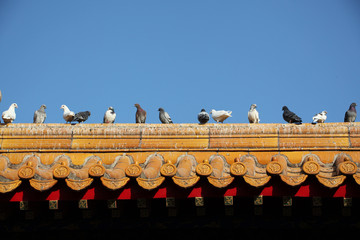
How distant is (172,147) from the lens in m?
7.88

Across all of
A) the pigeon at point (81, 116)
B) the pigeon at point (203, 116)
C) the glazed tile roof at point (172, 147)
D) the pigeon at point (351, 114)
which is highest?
the pigeon at point (351, 114)

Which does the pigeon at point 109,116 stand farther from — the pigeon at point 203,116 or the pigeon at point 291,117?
the pigeon at point 291,117

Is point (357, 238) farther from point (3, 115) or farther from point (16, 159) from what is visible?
point (3, 115)

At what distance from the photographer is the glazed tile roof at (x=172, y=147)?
284 inches

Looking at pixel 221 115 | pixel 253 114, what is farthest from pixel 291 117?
pixel 221 115

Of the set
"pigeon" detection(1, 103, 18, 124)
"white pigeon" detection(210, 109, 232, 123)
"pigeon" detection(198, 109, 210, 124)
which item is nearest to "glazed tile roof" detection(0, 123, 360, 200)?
"pigeon" detection(198, 109, 210, 124)

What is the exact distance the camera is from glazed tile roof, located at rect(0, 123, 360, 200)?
7215 mm

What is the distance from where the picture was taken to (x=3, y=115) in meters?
9.62

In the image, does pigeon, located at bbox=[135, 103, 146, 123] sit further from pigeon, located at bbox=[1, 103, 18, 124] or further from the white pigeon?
pigeon, located at bbox=[1, 103, 18, 124]

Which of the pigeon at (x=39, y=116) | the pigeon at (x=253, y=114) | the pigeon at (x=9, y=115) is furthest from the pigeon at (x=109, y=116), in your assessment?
the pigeon at (x=253, y=114)

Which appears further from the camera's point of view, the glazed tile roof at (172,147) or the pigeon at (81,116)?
the pigeon at (81,116)

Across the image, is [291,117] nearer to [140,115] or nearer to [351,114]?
[351,114]

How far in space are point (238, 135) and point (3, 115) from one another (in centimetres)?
414

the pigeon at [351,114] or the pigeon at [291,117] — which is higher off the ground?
the pigeon at [351,114]
